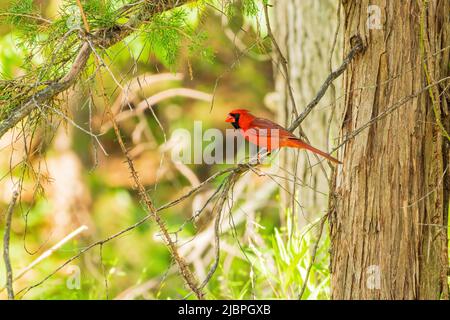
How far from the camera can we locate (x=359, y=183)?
8.34 ft

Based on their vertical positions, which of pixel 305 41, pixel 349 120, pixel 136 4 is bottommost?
pixel 349 120

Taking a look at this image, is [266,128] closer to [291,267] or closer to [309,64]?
[291,267]

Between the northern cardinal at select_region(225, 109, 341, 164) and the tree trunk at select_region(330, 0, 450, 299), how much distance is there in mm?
164

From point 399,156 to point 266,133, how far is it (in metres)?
0.49

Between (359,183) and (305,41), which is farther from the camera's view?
(305,41)

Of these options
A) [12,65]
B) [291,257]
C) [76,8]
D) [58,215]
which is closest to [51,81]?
[76,8]

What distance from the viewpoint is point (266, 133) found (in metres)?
2.74

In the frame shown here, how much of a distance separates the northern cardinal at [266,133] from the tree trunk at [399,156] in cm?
16

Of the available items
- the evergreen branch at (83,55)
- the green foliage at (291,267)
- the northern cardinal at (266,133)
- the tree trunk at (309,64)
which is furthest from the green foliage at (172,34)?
the tree trunk at (309,64)

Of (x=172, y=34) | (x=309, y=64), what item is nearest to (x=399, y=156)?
(x=172, y=34)

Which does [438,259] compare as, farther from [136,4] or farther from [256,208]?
[256,208]

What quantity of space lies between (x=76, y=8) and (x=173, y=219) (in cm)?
388

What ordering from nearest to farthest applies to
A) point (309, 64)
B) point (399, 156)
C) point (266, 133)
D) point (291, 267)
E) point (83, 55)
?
1. point (83, 55)
2. point (399, 156)
3. point (266, 133)
4. point (291, 267)
5. point (309, 64)

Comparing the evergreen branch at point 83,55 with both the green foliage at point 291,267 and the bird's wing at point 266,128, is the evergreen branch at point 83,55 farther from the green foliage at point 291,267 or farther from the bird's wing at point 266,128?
the green foliage at point 291,267
